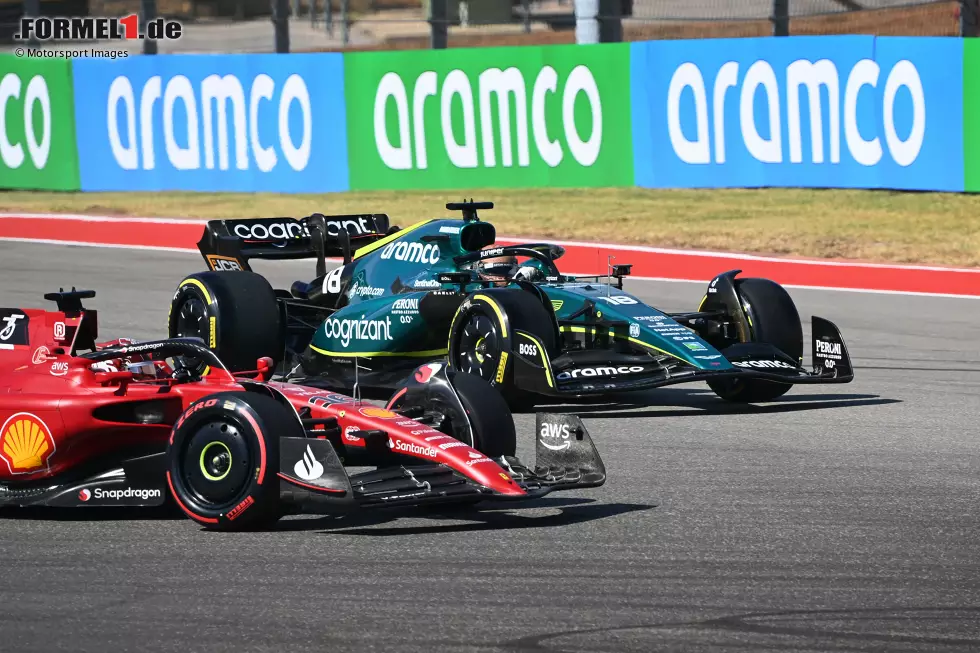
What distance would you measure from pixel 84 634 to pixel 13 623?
0.31m

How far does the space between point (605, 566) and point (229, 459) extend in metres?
1.62

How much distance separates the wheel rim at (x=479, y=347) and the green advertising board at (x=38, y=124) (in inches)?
558

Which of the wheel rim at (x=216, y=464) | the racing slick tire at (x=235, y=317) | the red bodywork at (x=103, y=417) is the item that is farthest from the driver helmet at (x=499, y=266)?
the wheel rim at (x=216, y=464)

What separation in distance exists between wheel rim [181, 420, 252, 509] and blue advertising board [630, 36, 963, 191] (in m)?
13.2

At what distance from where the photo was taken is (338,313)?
12000 millimetres

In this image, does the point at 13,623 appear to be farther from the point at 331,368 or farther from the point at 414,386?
the point at 331,368

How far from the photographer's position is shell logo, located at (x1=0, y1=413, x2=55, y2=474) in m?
7.71

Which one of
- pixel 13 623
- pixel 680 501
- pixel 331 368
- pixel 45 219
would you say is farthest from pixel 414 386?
pixel 45 219

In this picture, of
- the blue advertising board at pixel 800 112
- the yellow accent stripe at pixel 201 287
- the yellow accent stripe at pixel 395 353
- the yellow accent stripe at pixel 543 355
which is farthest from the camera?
the blue advertising board at pixel 800 112

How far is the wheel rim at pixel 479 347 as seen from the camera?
10727 millimetres

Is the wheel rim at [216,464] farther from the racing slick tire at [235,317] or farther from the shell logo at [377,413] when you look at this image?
the racing slick tire at [235,317]

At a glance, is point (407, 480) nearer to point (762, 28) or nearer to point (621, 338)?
point (621, 338)

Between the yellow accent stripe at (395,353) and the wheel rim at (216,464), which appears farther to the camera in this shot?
the yellow accent stripe at (395,353)

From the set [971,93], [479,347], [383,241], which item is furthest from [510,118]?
[479,347]
